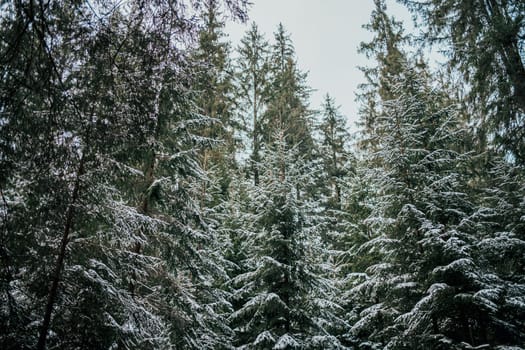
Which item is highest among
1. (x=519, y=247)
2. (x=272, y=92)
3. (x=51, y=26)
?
(x=272, y=92)

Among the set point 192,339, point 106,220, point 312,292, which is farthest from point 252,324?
point 106,220

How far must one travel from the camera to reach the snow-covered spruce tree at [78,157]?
358 cm

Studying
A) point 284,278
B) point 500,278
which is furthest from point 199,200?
point 500,278

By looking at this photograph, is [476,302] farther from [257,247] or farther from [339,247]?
[339,247]

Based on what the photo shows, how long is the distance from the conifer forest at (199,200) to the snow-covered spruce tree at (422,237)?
50 millimetres

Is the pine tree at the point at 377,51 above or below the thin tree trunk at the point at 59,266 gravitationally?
above

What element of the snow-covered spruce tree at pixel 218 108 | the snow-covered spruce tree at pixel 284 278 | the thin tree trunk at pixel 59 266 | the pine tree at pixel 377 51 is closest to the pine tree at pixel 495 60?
the snow-covered spruce tree at pixel 284 278

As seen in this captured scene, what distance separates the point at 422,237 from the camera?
8938 mm

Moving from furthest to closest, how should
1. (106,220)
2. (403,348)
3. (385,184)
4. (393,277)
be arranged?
(385,184), (393,277), (403,348), (106,220)

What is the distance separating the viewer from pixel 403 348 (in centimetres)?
837

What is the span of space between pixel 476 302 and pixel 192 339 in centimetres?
596

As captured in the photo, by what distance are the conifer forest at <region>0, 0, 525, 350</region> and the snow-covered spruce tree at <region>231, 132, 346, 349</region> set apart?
59mm

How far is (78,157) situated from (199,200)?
7.19 m

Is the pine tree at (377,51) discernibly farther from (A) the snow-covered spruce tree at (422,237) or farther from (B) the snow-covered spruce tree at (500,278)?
(B) the snow-covered spruce tree at (500,278)
